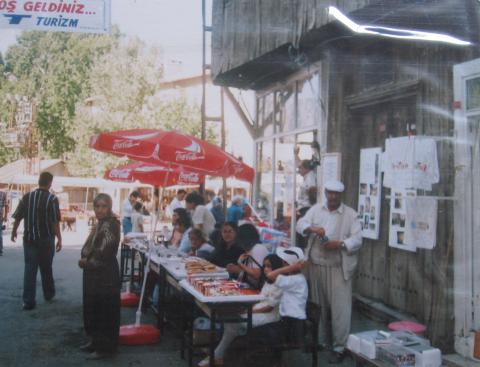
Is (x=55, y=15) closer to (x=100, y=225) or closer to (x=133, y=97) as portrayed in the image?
(x=100, y=225)

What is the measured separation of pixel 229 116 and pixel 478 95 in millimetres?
27541

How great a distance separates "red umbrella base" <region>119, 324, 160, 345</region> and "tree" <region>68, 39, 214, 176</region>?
846 inches

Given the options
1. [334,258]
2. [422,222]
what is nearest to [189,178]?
[334,258]

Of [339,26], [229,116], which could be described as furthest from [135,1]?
[229,116]

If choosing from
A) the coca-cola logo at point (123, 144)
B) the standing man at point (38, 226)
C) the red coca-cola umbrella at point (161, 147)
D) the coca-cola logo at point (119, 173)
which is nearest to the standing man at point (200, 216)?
the coca-cola logo at point (119, 173)

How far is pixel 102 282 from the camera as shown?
591 cm

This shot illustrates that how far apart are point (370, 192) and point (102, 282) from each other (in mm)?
3819

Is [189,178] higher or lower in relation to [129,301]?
higher

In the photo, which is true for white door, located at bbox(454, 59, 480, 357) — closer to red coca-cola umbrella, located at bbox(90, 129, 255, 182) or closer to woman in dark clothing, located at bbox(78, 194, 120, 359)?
red coca-cola umbrella, located at bbox(90, 129, 255, 182)

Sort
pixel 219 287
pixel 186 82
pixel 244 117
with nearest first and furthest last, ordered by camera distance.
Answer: pixel 219 287 < pixel 244 117 < pixel 186 82

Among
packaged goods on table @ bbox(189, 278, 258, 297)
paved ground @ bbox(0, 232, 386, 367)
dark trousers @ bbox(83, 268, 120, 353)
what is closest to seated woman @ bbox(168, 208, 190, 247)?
paved ground @ bbox(0, 232, 386, 367)

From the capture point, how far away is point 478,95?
5520 millimetres

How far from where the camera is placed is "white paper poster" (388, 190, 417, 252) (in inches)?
262

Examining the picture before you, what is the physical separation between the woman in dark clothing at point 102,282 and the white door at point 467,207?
11.8 ft
